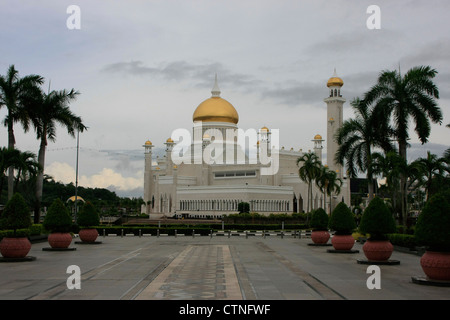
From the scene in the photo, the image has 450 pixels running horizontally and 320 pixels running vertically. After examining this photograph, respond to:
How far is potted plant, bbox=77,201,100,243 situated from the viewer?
3077 cm

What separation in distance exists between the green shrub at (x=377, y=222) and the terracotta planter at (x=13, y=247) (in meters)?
12.2

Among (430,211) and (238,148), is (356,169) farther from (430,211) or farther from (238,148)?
(238,148)

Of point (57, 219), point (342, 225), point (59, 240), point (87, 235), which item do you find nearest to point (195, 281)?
point (342, 225)

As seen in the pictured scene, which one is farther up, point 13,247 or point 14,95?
point 14,95

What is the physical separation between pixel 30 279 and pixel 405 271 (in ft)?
37.0

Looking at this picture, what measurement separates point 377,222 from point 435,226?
4.98m

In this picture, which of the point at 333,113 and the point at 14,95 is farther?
the point at 333,113

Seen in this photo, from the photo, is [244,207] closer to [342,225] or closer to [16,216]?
[342,225]

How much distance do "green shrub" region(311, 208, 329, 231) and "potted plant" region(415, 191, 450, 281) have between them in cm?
1506

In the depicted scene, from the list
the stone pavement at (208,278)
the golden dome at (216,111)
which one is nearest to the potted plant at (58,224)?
the stone pavement at (208,278)

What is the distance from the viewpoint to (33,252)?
24969mm

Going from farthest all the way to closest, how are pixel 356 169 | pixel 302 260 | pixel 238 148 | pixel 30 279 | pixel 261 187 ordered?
pixel 238 148
pixel 261 187
pixel 356 169
pixel 302 260
pixel 30 279

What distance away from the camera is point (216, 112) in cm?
8344
